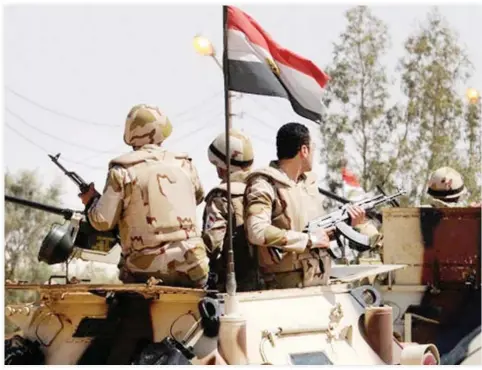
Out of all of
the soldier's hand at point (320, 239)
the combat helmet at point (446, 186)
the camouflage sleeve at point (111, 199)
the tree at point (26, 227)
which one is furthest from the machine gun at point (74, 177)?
the tree at point (26, 227)

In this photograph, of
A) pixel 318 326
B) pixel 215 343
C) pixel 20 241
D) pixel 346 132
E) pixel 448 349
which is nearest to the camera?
pixel 215 343

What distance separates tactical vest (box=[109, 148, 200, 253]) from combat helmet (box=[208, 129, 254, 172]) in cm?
144

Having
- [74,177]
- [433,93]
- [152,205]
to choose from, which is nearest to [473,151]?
[433,93]

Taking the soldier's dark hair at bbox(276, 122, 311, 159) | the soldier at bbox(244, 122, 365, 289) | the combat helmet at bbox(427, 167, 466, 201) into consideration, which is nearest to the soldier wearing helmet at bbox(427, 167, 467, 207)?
the combat helmet at bbox(427, 167, 466, 201)

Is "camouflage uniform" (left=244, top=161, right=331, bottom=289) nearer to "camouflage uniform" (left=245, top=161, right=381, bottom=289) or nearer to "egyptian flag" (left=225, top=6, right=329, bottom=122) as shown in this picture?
"camouflage uniform" (left=245, top=161, right=381, bottom=289)

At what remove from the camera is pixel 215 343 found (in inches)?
319

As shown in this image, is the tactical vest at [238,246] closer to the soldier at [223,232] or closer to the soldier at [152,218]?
the soldier at [223,232]

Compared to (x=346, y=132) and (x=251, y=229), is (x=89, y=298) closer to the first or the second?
(x=251, y=229)

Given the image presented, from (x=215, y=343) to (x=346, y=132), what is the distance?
54.2 feet

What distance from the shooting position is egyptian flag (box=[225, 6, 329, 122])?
8898 millimetres

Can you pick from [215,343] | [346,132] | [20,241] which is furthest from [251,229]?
[346,132]

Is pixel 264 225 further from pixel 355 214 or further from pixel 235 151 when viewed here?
pixel 235 151

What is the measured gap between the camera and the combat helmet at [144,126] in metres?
8.75

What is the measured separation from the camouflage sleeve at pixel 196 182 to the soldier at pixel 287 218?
325mm
